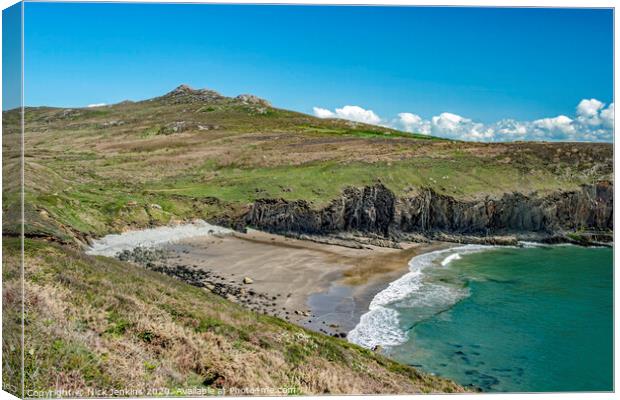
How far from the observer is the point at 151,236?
80.7 ft

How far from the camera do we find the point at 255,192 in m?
28.1

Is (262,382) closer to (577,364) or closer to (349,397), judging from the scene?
(349,397)

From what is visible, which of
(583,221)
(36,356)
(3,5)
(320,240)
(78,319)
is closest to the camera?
(36,356)

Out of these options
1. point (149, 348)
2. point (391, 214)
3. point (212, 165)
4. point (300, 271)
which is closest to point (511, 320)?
point (300, 271)

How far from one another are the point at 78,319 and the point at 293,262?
15.4 metres

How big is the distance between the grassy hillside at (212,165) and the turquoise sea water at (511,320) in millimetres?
4112

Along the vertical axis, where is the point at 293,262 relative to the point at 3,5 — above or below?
below

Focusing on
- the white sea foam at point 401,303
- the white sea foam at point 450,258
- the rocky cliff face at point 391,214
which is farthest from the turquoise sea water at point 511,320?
the rocky cliff face at point 391,214

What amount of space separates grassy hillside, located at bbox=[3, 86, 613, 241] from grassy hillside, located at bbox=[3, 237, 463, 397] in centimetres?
1048

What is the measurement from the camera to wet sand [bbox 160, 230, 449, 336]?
17.3 metres

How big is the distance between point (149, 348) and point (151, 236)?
17.3 meters

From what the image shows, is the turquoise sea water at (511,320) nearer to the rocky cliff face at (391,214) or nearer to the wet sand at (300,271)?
the wet sand at (300,271)

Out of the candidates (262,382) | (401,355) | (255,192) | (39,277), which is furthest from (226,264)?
(262,382)

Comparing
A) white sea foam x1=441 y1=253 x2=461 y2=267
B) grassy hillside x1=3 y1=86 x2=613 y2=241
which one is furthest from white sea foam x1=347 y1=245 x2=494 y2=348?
grassy hillside x1=3 y1=86 x2=613 y2=241
